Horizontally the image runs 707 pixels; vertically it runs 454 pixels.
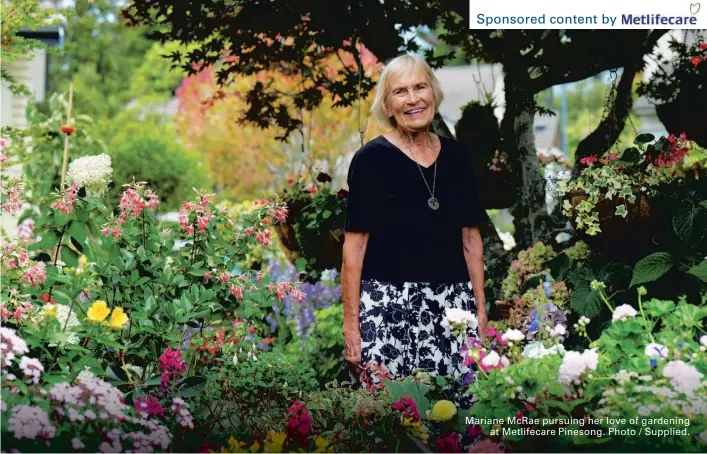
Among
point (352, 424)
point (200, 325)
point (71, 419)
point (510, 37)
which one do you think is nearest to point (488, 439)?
point (352, 424)

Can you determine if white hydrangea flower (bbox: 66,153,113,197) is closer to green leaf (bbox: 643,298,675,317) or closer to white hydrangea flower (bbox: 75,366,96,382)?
A: white hydrangea flower (bbox: 75,366,96,382)

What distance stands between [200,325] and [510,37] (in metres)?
2.76

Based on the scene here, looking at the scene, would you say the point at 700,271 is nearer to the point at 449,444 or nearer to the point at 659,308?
the point at 659,308

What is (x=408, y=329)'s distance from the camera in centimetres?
311

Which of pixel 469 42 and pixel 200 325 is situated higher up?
pixel 469 42

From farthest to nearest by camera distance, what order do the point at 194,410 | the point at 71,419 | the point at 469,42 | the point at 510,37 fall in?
the point at 469,42 < the point at 510,37 < the point at 194,410 < the point at 71,419

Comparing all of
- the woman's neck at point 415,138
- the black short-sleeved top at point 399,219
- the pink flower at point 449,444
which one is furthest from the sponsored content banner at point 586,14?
the pink flower at point 449,444

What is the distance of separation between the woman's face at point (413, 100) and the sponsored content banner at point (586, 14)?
351mm

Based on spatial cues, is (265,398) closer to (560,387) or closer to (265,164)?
(560,387)

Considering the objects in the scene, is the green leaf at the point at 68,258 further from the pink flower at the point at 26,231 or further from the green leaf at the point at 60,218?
the pink flower at the point at 26,231

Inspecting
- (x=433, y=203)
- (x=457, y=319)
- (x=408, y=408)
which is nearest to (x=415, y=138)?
(x=433, y=203)

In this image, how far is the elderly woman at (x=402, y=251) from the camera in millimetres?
3066

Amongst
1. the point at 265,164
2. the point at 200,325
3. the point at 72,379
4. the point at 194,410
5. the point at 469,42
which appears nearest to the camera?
the point at 72,379

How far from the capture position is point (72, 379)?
102 inches
